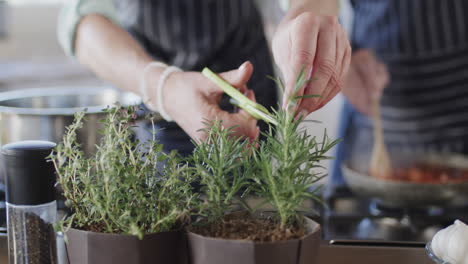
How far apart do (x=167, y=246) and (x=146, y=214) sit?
4 centimetres

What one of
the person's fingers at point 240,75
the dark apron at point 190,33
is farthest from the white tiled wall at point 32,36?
the person's fingers at point 240,75

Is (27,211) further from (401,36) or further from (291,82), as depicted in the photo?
(401,36)

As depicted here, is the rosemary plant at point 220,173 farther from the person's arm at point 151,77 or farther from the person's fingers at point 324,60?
the person's fingers at point 324,60

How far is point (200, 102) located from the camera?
2.74 ft

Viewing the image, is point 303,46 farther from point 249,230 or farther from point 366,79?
point 366,79

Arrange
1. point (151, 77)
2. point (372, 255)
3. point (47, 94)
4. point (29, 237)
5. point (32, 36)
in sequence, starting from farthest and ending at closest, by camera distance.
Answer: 1. point (32, 36)
2. point (47, 94)
3. point (151, 77)
4. point (372, 255)
5. point (29, 237)

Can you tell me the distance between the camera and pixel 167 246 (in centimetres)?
54

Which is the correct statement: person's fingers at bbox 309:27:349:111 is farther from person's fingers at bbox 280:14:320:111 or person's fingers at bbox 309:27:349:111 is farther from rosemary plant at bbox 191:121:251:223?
rosemary plant at bbox 191:121:251:223

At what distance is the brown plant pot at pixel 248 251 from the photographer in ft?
1.63

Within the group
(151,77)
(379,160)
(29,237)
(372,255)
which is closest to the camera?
(29,237)

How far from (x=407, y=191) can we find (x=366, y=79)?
60cm

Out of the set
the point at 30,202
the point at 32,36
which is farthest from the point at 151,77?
the point at 32,36

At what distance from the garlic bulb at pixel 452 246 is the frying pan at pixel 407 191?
415 millimetres

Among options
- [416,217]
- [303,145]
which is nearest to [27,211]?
[303,145]
